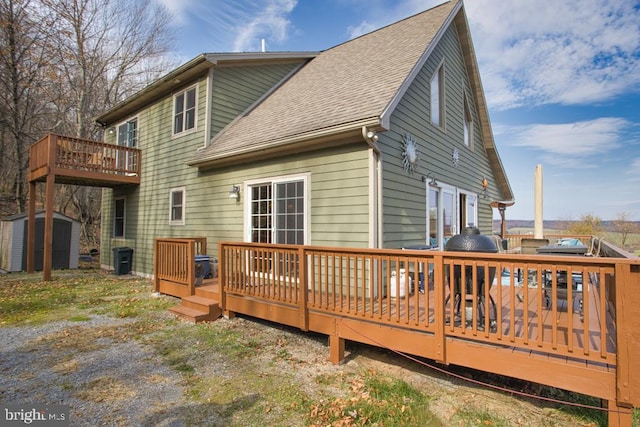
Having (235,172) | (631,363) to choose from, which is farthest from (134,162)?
(631,363)

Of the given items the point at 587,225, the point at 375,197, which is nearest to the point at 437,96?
the point at 375,197

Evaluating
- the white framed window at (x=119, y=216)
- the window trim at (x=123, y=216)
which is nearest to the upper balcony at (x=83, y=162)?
the window trim at (x=123, y=216)

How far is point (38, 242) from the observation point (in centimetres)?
1165

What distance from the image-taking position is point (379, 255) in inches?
149

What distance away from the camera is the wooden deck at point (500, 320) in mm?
2488

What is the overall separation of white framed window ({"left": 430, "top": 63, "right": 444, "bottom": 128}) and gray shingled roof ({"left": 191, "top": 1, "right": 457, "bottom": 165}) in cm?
92

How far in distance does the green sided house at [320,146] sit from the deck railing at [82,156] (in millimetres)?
571

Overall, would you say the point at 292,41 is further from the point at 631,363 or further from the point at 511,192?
the point at 631,363

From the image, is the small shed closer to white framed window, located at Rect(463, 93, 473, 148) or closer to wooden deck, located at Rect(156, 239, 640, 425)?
wooden deck, located at Rect(156, 239, 640, 425)

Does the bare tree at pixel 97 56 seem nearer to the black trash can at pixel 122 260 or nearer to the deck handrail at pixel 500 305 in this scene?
the black trash can at pixel 122 260

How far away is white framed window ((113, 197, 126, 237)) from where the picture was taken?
11914mm

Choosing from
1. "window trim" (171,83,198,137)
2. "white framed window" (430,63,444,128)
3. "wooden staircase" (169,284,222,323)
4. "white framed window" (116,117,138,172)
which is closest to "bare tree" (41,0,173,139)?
"white framed window" (116,117,138,172)

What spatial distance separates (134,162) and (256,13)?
8052 mm

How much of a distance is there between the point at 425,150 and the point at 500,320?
461cm
